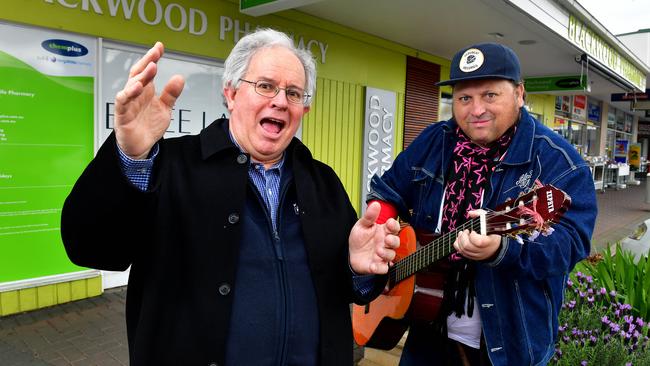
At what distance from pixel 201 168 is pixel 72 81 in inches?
143

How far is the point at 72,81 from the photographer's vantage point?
14.0ft

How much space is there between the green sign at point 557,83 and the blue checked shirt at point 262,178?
930 cm

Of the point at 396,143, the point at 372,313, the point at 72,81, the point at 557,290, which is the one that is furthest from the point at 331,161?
the point at 557,290

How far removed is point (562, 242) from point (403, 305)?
0.77 metres

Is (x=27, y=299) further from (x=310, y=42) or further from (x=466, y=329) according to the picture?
(x=310, y=42)

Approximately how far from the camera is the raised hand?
42.6 inches

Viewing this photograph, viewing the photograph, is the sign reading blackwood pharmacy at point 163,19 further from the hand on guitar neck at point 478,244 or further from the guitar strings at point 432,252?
the hand on guitar neck at point 478,244

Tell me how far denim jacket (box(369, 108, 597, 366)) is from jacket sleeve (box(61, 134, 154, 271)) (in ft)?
Answer: 3.79

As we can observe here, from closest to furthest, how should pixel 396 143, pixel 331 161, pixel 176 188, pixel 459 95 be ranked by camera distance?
pixel 176 188
pixel 459 95
pixel 331 161
pixel 396 143

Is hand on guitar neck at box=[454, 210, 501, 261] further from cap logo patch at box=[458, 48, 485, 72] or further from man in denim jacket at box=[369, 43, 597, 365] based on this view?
cap logo patch at box=[458, 48, 485, 72]

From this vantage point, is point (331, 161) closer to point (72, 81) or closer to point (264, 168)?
point (72, 81)

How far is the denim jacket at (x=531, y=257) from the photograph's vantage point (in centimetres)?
158

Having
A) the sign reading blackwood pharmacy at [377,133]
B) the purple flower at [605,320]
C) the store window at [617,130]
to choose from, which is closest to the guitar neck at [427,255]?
the purple flower at [605,320]

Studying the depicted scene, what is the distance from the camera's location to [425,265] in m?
1.92
